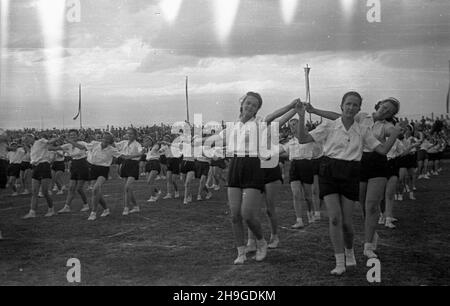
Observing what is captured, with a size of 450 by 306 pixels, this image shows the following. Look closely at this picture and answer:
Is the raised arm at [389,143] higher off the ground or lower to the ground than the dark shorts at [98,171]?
higher

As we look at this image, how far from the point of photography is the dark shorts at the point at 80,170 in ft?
38.5

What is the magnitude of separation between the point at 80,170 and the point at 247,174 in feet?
22.4

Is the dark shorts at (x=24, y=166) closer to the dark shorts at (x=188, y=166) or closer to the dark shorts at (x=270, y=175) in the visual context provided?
the dark shorts at (x=188, y=166)

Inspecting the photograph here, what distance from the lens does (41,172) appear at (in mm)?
11523

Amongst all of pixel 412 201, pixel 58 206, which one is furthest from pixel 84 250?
pixel 412 201

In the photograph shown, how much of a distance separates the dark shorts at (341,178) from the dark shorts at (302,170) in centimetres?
364

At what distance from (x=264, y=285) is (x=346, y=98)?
97.2 inches

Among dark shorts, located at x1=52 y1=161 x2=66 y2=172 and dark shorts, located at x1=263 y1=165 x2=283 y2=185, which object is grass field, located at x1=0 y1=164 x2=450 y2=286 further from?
dark shorts, located at x1=52 y1=161 x2=66 y2=172

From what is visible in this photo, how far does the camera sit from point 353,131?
5.83 m

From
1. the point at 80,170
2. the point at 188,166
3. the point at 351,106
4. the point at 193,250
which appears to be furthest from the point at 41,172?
the point at 351,106

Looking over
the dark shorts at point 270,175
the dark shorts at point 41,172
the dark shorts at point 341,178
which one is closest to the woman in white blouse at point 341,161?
the dark shorts at point 341,178

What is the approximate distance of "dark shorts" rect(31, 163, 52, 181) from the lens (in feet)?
37.7

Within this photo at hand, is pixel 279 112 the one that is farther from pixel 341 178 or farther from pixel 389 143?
pixel 389 143

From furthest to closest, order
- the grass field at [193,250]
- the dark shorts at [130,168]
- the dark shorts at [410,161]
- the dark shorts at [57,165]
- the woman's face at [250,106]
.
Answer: the dark shorts at [57,165]
the dark shorts at [410,161]
the dark shorts at [130,168]
the woman's face at [250,106]
the grass field at [193,250]
